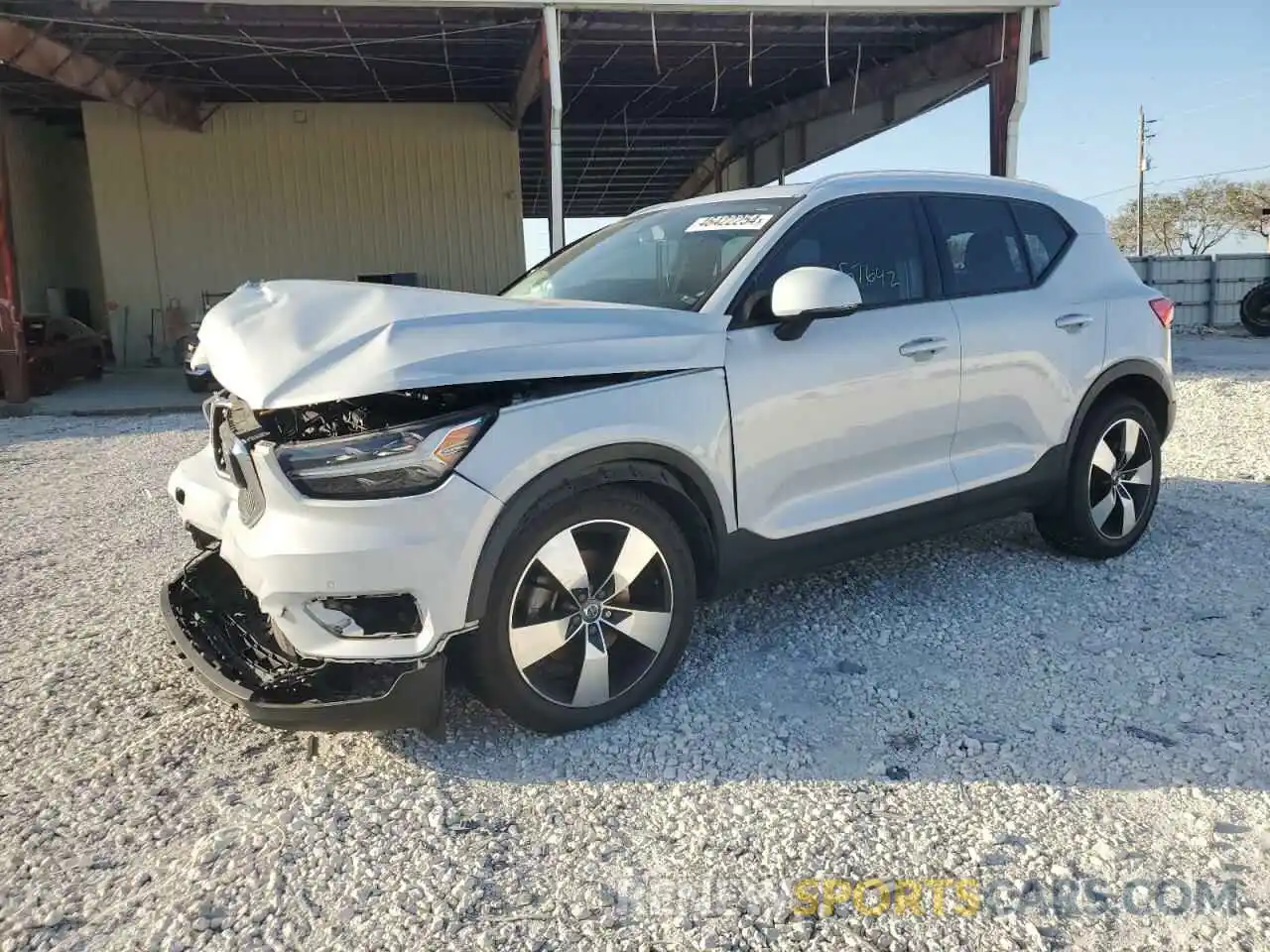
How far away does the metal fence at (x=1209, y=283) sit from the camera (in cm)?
2258

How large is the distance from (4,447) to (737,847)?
9.14 metres

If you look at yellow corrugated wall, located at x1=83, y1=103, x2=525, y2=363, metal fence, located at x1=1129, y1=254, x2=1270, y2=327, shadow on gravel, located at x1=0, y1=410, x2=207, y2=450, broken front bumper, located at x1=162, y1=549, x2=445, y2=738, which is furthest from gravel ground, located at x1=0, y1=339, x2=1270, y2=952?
metal fence, located at x1=1129, y1=254, x2=1270, y2=327

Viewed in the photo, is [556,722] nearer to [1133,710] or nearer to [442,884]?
[442,884]

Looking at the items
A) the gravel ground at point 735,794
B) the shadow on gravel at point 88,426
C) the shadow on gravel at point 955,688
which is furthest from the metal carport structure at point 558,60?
the gravel ground at point 735,794

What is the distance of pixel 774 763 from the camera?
2.90 metres

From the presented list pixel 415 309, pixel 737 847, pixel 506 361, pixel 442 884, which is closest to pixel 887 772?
pixel 737 847

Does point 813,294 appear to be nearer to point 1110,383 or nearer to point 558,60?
point 1110,383

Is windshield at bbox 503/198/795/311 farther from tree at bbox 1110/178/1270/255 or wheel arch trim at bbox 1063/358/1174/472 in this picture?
tree at bbox 1110/178/1270/255

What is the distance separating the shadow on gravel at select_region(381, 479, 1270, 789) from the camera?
289 cm

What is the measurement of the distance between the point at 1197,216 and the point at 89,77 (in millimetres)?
61671

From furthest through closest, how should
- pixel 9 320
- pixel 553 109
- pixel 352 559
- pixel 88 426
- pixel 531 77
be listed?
pixel 531 77 < pixel 9 320 < pixel 553 109 < pixel 88 426 < pixel 352 559

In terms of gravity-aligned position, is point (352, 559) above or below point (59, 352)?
above

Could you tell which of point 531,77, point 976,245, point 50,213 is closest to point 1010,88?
point 531,77

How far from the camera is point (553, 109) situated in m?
11.8
